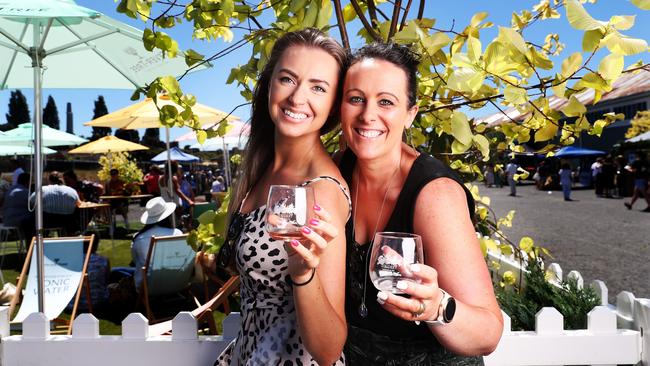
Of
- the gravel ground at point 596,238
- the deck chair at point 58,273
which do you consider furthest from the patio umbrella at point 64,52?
the gravel ground at point 596,238

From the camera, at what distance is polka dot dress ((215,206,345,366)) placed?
144 centimetres

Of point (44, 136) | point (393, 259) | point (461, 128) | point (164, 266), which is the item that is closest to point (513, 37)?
point (461, 128)

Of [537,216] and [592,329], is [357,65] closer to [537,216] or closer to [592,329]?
[592,329]

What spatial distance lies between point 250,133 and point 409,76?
65cm

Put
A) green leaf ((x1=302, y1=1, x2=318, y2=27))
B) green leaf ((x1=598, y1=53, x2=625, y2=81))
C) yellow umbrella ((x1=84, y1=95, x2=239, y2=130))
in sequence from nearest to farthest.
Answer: green leaf ((x1=598, y1=53, x2=625, y2=81)) → green leaf ((x1=302, y1=1, x2=318, y2=27)) → yellow umbrella ((x1=84, y1=95, x2=239, y2=130))

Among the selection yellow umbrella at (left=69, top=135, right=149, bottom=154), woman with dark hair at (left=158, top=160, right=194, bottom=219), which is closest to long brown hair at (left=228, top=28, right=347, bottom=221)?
woman with dark hair at (left=158, top=160, right=194, bottom=219)

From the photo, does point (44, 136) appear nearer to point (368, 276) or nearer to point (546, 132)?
point (546, 132)

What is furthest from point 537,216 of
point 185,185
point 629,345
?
point 629,345

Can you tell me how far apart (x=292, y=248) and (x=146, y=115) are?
7.14 meters

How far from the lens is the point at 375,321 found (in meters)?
1.42

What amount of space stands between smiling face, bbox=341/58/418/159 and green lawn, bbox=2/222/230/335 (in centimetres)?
383

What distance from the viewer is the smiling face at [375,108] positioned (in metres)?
1.34

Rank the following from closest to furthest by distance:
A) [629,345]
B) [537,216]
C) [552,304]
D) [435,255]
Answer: [435,255]
[629,345]
[552,304]
[537,216]

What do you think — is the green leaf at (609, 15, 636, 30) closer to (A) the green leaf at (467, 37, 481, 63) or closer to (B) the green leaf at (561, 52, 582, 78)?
(B) the green leaf at (561, 52, 582, 78)
